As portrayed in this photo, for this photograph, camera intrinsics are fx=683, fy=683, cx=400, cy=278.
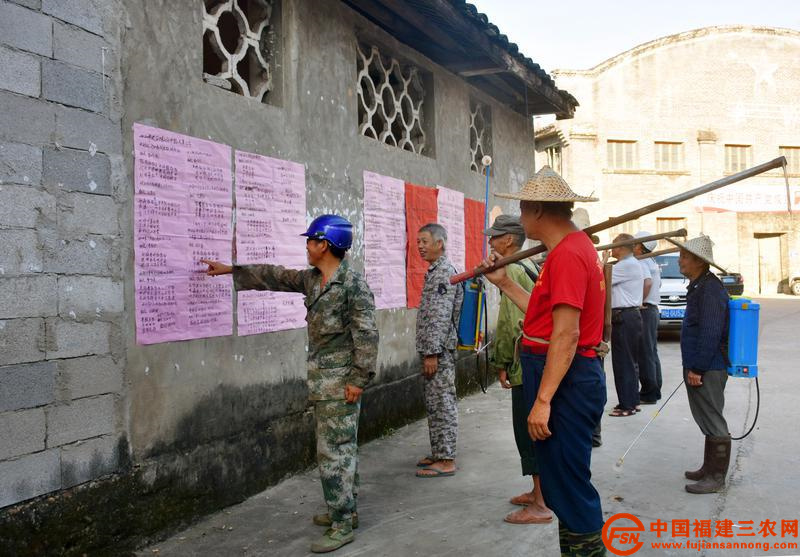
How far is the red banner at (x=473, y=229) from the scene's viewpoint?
8.46m

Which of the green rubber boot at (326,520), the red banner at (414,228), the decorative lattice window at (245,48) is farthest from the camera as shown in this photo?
the red banner at (414,228)

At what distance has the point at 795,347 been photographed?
12.4 m

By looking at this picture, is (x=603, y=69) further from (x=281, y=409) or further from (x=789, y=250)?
(x=281, y=409)

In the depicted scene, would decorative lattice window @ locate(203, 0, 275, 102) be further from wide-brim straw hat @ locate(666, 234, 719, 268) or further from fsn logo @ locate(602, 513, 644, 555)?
fsn logo @ locate(602, 513, 644, 555)

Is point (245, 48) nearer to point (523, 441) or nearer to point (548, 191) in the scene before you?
point (548, 191)

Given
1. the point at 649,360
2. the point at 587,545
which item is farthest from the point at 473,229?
the point at 587,545

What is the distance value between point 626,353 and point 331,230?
4.51 meters

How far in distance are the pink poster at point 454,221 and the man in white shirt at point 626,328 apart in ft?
5.97

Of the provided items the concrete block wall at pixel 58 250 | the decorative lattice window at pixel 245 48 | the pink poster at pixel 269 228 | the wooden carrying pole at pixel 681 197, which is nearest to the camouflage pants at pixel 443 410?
the pink poster at pixel 269 228

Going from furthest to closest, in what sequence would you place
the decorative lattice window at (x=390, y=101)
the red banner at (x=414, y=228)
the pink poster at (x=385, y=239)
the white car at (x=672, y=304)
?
the white car at (x=672, y=304)
the red banner at (x=414, y=228)
the decorative lattice window at (x=390, y=101)
the pink poster at (x=385, y=239)

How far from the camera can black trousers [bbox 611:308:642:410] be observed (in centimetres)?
728

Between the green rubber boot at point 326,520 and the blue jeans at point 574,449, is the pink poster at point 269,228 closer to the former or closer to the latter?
the green rubber boot at point 326,520

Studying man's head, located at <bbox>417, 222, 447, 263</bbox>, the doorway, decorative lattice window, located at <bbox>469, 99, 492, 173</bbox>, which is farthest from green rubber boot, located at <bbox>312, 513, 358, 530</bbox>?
the doorway

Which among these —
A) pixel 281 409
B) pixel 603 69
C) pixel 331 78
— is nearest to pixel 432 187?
pixel 331 78
